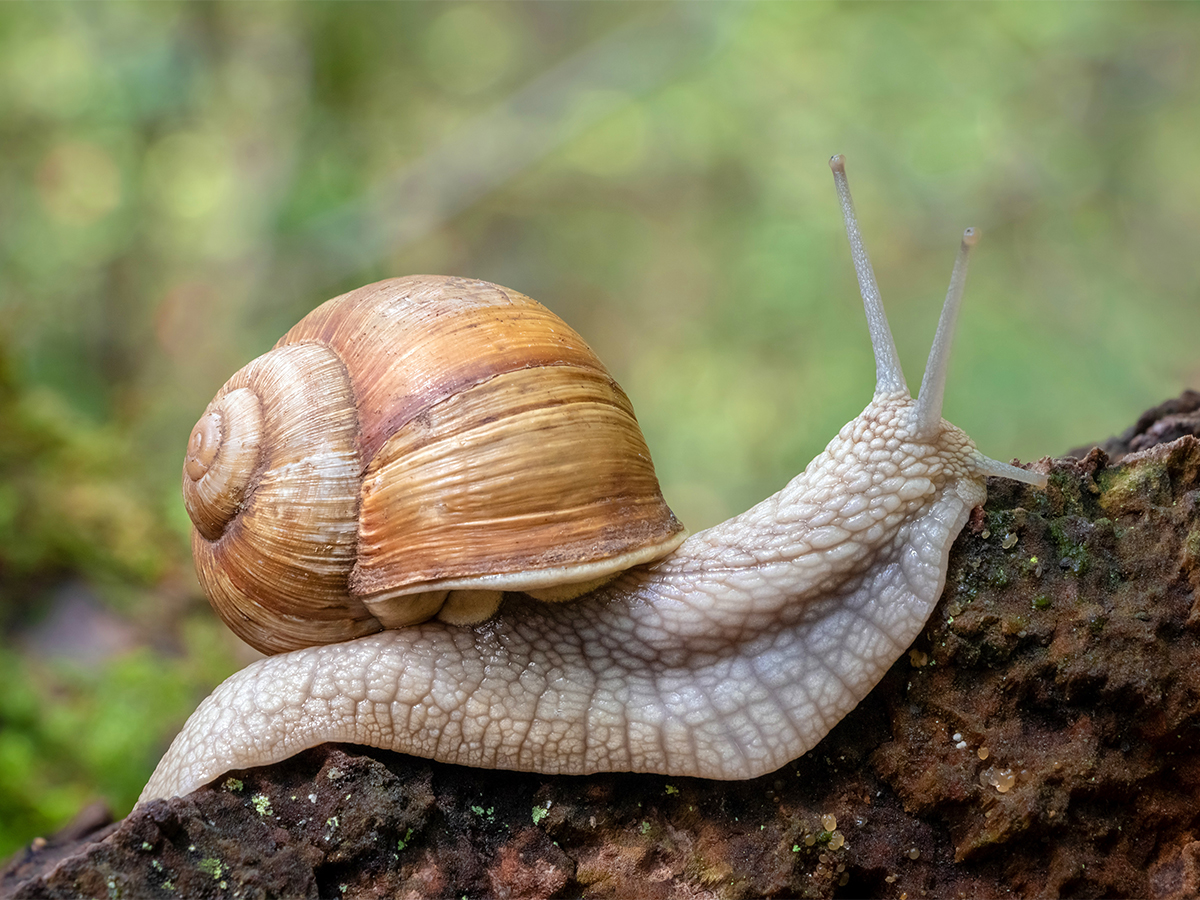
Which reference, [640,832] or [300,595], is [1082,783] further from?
[300,595]

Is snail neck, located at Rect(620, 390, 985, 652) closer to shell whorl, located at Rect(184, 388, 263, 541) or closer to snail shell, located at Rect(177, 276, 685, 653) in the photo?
snail shell, located at Rect(177, 276, 685, 653)

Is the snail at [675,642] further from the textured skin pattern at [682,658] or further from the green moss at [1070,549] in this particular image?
the green moss at [1070,549]

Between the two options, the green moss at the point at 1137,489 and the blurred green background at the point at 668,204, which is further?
the blurred green background at the point at 668,204

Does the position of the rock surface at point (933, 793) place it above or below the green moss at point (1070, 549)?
below

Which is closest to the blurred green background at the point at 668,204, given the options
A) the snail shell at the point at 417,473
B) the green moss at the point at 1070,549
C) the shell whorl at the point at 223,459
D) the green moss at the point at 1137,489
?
the shell whorl at the point at 223,459

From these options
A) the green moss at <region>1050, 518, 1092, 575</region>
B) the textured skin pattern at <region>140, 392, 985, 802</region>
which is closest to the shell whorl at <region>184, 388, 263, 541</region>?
the textured skin pattern at <region>140, 392, 985, 802</region>

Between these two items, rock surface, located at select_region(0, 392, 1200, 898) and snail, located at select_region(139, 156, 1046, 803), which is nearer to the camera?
rock surface, located at select_region(0, 392, 1200, 898)
